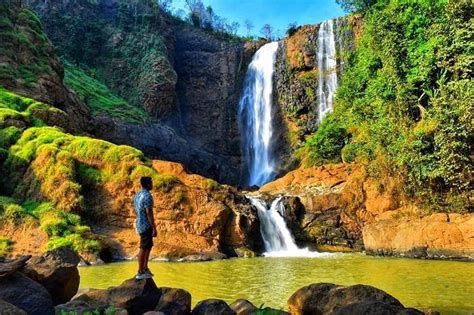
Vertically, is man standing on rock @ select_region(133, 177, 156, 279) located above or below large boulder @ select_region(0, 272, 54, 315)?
above

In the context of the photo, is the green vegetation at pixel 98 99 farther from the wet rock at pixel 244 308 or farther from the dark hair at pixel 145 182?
the wet rock at pixel 244 308

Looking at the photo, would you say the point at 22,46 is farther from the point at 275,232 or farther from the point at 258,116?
the point at 258,116

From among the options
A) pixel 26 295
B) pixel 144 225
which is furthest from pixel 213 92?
pixel 26 295

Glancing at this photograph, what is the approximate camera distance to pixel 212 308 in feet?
24.2

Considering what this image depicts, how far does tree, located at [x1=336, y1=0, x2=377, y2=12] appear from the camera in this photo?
1629 inches

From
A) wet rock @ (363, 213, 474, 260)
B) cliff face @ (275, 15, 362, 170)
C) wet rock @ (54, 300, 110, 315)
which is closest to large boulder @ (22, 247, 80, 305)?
wet rock @ (54, 300, 110, 315)

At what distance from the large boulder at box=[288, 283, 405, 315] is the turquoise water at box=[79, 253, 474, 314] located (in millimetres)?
2035

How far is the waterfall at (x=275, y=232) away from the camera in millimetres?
24156

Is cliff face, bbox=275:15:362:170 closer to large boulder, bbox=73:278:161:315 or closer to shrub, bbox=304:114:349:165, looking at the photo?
shrub, bbox=304:114:349:165

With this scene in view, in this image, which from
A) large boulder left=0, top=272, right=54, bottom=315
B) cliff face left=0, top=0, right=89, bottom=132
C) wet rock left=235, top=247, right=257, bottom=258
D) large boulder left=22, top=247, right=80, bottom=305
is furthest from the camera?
cliff face left=0, top=0, right=89, bottom=132

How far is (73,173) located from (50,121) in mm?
6591

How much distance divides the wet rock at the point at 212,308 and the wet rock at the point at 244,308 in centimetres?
21

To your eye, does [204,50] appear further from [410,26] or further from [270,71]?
[410,26]

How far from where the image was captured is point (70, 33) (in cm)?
5447
